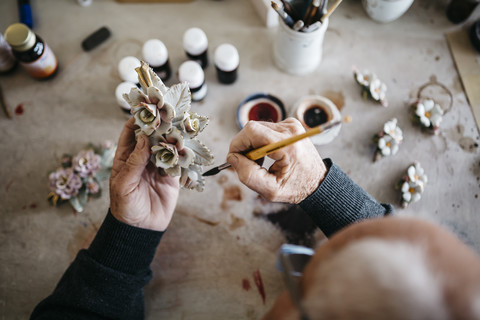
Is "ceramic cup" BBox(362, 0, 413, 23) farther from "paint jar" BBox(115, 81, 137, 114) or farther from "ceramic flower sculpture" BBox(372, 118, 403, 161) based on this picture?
"paint jar" BBox(115, 81, 137, 114)

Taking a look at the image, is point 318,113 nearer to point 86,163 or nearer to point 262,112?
point 262,112

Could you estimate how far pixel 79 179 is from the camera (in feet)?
2.92

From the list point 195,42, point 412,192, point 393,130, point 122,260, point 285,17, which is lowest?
point 122,260

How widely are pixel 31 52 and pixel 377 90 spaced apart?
1067 mm

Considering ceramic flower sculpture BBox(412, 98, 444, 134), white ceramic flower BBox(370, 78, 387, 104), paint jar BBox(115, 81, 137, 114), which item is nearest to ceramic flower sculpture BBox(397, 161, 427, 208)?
ceramic flower sculpture BBox(412, 98, 444, 134)

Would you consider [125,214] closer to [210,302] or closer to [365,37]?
[210,302]

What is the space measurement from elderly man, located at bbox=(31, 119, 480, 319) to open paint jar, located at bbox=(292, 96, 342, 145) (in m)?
0.20

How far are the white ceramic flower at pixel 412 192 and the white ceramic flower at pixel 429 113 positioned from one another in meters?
0.20

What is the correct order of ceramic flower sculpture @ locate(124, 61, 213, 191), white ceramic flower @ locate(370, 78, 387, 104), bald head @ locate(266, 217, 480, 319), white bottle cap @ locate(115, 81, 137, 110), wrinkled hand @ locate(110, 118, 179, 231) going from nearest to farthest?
bald head @ locate(266, 217, 480, 319) → ceramic flower sculpture @ locate(124, 61, 213, 191) → wrinkled hand @ locate(110, 118, 179, 231) → white bottle cap @ locate(115, 81, 137, 110) → white ceramic flower @ locate(370, 78, 387, 104)

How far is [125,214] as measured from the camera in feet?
2.33

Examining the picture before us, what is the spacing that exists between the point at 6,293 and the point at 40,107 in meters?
0.57

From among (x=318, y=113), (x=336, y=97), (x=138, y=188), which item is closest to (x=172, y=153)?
(x=138, y=188)

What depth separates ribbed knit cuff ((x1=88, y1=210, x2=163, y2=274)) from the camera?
716mm

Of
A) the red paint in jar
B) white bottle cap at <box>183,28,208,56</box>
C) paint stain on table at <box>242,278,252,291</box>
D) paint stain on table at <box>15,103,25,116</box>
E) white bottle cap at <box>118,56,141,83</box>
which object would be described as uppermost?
white bottle cap at <box>183,28,208,56</box>
